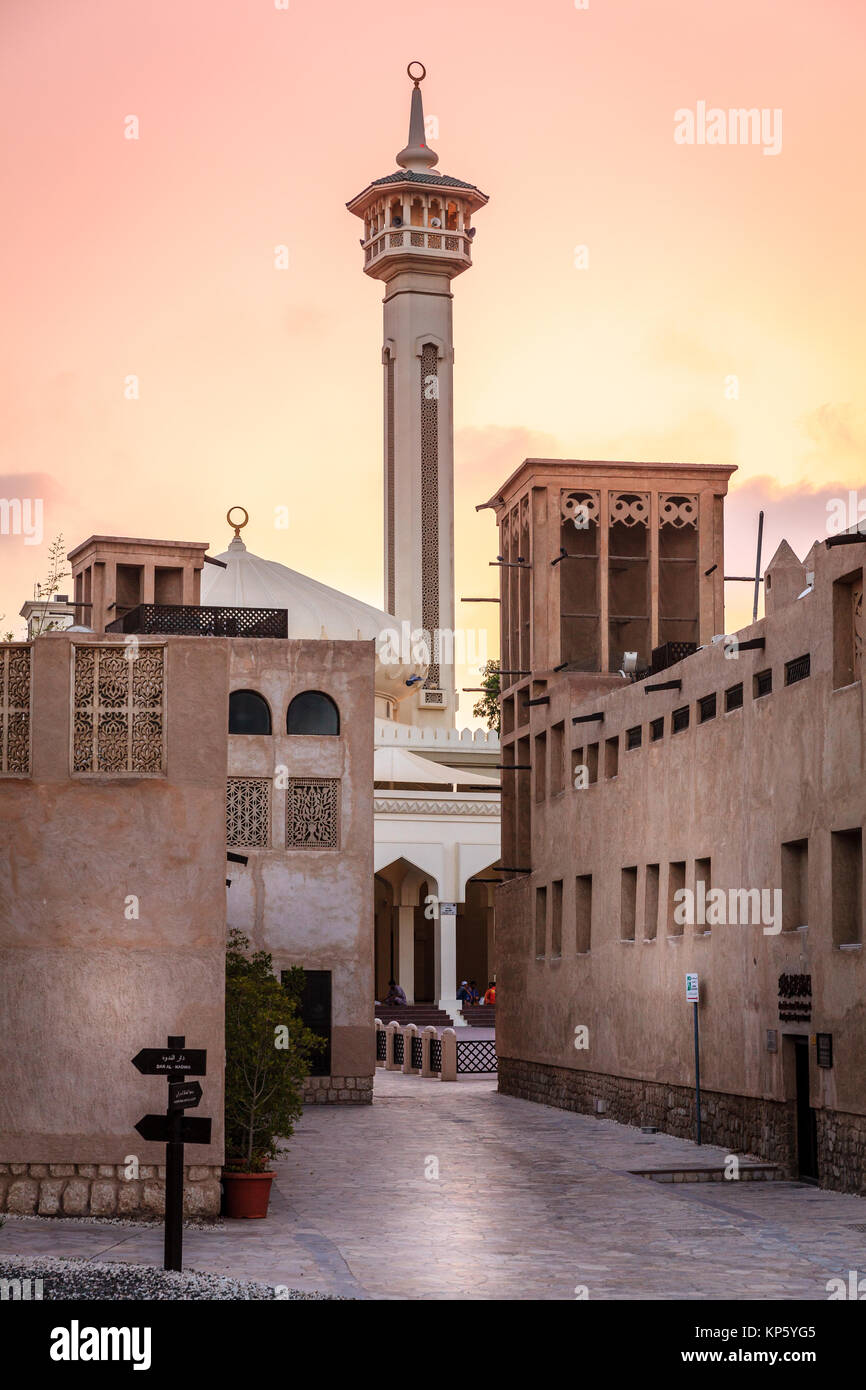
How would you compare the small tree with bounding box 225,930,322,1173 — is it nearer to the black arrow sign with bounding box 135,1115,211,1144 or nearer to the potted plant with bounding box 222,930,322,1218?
the potted plant with bounding box 222,930,322,1218

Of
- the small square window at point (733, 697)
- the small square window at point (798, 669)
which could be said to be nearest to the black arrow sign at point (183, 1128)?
the small square window at point (798, 669)

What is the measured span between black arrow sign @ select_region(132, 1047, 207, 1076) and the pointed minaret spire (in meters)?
61.0

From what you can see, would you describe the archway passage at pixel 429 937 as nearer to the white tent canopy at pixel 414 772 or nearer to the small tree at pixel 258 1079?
the white tent canopy at pixel 414 772

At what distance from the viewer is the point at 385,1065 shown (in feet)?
133

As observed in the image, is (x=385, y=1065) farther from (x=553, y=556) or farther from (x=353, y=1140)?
(x=353, y=1140)

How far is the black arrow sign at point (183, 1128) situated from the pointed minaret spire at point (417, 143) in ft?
203

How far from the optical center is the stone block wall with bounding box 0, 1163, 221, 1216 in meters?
15.9

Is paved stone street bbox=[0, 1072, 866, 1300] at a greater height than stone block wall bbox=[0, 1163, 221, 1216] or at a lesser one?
lesser

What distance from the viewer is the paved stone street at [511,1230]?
13.5m

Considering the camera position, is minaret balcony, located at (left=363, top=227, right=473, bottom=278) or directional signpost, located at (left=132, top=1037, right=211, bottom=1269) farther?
minaret balcony, located at (left=363, top=227, right=473, bottom=278)

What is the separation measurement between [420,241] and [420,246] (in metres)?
0.29

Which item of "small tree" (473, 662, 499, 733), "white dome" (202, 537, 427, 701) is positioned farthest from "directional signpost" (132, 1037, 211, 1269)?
"small tree" (473, 662, 499, 733)

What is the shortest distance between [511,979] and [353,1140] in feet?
37.3

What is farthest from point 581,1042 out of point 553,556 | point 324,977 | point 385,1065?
point 385,1065
